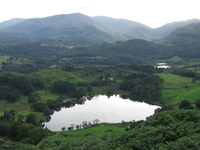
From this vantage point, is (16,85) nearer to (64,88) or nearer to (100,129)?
(64,88)

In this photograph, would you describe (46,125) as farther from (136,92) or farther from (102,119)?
(136,92)

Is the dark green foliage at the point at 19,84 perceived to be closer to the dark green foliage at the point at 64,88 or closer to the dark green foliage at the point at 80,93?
the dark green foliage at the point at 64,88

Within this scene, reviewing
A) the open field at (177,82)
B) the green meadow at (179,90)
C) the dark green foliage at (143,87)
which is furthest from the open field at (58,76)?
the green meadow at (179,90)

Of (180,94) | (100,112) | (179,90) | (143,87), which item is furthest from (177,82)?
(100,112)

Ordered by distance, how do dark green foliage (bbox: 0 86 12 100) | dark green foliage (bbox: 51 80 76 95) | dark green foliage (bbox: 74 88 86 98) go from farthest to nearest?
dark green foliage (bbox: 51 80 76 95)
dark green foliage (bbox: 74 88 86 98)
dark green foliage (bbox: 0 86 12 100)

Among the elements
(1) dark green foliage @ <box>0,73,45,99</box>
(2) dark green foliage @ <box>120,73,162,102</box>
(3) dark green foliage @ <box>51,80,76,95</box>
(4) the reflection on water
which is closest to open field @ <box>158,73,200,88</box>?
(2) dark green foliage @ <box>120,73,162,102</box>

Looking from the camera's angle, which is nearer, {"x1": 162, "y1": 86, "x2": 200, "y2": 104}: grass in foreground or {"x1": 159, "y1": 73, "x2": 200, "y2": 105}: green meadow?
{"x1": 162, "y1": 86, "x2": 200, "y2": 104}: grass in foreground

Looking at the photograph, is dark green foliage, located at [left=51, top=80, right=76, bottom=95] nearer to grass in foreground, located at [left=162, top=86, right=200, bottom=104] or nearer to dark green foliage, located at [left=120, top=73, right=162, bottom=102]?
dark green foliage, located at [left=120, top=73, right=162, bottom=102]

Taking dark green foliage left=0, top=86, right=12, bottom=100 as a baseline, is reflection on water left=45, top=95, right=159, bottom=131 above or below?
below

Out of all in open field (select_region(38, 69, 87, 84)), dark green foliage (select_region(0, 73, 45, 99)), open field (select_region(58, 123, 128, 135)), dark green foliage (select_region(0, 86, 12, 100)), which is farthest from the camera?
open field (select_region(38, 69, 87, 84))
